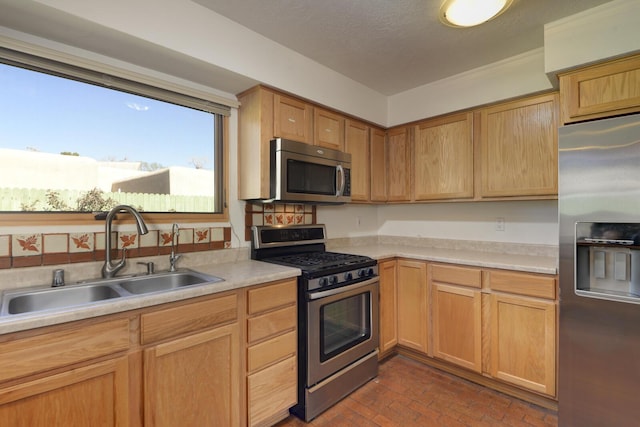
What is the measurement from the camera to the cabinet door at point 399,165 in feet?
9.84

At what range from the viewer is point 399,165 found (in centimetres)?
307

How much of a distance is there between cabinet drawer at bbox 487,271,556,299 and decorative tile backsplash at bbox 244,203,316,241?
1509 millimetres

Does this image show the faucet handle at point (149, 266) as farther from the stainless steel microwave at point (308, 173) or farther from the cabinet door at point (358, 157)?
the cabinet door at point (358, 157)

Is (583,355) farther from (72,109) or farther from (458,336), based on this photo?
(72,109)

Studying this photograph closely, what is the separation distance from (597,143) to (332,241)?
203cm

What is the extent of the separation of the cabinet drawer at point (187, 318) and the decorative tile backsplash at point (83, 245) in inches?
24.6

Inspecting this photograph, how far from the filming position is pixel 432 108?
9.18ft

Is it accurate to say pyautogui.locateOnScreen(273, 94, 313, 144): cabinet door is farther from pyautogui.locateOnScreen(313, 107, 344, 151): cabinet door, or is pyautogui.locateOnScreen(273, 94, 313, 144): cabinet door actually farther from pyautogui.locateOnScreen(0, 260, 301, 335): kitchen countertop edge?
pyautogui.locateOnScreen(0, 260, 301, 335): kitchen countertop edge

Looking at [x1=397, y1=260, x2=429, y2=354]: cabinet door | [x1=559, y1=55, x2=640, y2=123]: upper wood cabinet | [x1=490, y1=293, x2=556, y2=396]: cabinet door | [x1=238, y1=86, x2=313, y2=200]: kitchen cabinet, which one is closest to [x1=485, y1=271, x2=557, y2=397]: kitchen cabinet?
[x1=490, y1=293, x2=556, y2=396]: cabinet door

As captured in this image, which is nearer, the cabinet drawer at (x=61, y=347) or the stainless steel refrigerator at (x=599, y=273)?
the cabinet drawer at (x=61, y=347)

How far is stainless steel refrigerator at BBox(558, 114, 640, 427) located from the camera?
1.58 m

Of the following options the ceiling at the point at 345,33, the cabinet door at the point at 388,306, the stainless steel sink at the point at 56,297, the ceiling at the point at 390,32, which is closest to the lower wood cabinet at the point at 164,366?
the stainless steel sink at the point at 56,297

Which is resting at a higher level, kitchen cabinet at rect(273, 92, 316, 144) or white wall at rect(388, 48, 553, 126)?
white wall at rect(388, 48, 553, 126)

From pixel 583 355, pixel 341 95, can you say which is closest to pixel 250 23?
pixel 341 95
